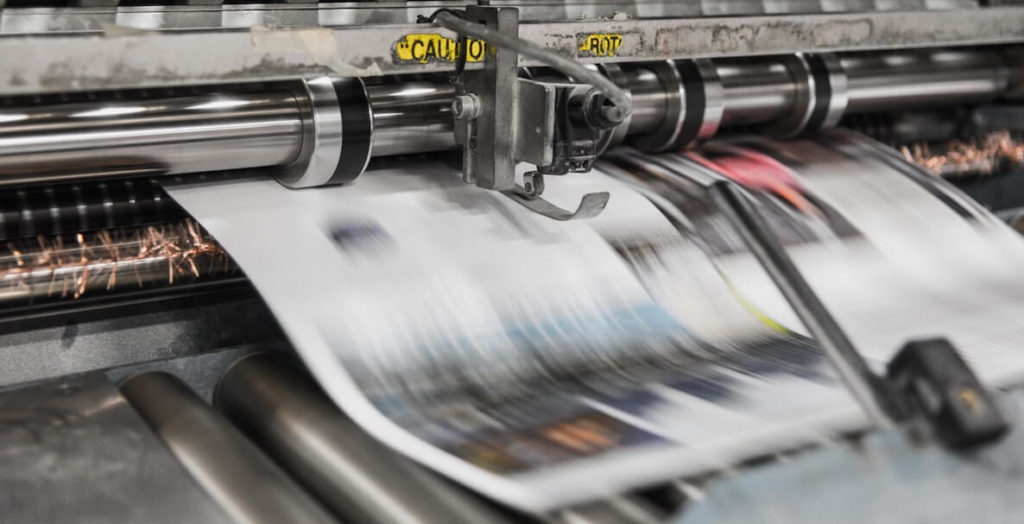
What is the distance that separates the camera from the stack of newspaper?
1.13 m

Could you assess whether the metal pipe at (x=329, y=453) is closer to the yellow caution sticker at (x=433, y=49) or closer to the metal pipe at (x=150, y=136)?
the metal pipe at (x=150, y=136)

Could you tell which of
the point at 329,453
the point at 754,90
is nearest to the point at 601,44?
the point at 754,90

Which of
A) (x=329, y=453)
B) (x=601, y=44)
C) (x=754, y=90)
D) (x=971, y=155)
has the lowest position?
(x=329, y=453)

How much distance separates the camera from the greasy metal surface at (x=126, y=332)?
142cm

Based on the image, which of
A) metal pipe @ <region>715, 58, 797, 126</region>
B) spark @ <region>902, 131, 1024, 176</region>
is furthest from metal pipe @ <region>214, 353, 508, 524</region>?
spark @ <region>902, 131, 1024, 176</region>

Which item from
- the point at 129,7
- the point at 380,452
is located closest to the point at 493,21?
the point at 129,7

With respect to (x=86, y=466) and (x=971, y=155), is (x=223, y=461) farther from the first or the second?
(x=971, y=155)

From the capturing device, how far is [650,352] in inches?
53.9

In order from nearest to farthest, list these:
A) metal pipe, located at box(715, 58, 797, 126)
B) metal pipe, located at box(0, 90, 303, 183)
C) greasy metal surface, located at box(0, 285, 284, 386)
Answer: metal pipe, located at box(0, 90, 303, 183) → greasy metal surface, located at box(0, 285, 284, 386) → metal pipe, located at box(715, 58, 797, 126)

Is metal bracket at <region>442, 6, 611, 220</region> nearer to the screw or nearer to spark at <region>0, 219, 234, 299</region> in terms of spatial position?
the screw

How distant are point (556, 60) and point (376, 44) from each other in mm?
293

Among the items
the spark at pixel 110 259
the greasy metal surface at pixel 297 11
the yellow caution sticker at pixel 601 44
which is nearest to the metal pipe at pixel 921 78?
the greasy metal surface at pixel 297 11

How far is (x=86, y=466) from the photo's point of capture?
1.11m

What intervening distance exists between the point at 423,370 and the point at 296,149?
0.41m
